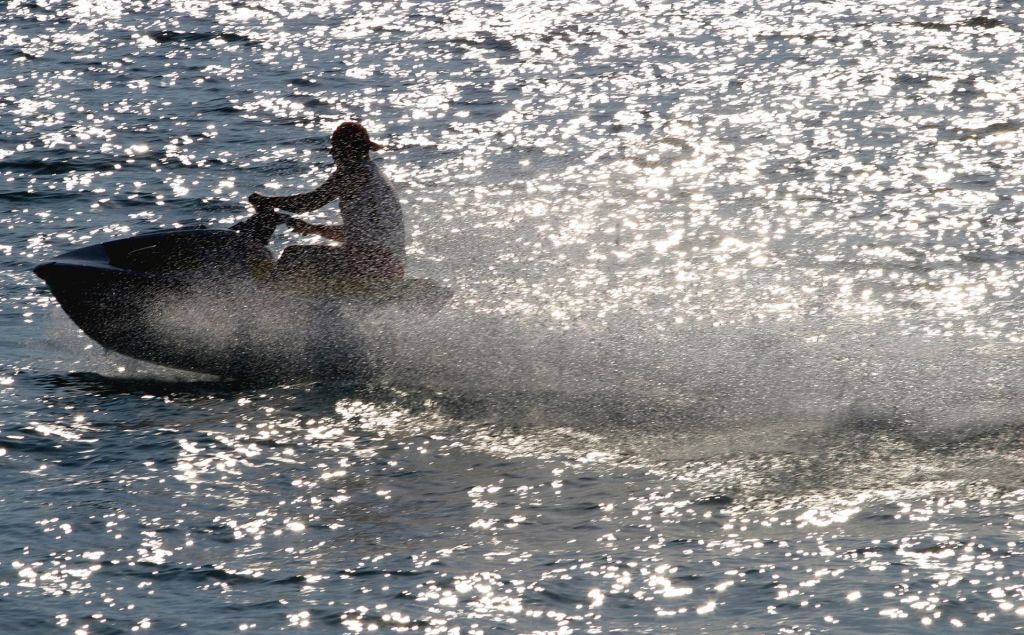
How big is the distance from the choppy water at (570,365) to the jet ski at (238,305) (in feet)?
1.01

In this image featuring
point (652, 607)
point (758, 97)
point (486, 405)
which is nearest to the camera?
point (652, 607)

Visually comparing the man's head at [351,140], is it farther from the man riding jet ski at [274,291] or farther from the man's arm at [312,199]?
the man's arm at [312,199]

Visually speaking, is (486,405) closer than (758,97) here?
Yes

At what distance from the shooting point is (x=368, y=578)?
9.34 metres

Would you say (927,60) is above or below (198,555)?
above

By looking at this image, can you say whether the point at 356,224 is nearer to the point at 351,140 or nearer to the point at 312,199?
the point at 312,199

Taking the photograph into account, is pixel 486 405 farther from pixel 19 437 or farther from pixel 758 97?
pixel 758 97

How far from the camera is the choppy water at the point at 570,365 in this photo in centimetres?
925

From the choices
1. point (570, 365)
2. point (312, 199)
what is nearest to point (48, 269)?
point (312, 199)

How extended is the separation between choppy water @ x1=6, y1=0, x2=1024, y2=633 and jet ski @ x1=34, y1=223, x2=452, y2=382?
31 centimetres

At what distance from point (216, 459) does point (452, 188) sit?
9.11 meters

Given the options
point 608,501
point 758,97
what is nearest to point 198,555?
point 608,501

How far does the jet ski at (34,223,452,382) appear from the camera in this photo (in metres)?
13.2

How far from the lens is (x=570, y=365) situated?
42.9 feet
